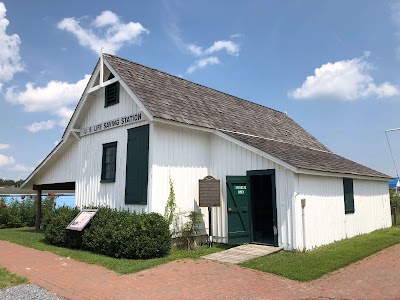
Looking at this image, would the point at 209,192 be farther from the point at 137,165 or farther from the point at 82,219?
the point at 82,219

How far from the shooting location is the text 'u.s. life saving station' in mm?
12638

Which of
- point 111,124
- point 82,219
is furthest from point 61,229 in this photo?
point 111,124

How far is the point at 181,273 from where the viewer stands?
8.69m

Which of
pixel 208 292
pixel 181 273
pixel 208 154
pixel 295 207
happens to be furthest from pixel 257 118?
pixel 208 292

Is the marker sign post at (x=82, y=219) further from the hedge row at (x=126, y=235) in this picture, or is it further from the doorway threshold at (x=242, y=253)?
the doorway threshold at (x=242, y=253)

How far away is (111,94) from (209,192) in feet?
18.6

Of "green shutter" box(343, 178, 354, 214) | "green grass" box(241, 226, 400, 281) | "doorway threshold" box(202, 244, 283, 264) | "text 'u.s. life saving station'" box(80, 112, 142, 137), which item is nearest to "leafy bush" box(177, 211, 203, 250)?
"doorway threshold" box(202, 244, 283, 264)

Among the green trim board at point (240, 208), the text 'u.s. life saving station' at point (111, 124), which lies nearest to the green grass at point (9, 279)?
the text 'u.s. life saving station' at point (111, 124)

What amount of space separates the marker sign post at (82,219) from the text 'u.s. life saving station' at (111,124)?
3366mm

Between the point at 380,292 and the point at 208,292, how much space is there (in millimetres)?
3409

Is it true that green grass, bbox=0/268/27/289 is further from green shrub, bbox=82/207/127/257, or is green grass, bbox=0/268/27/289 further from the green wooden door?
the green wooden door

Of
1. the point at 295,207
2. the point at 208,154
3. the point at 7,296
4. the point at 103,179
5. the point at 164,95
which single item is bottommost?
the point at 7,296

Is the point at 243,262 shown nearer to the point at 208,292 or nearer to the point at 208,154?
the point at 208,292

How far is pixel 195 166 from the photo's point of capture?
43.0ft
